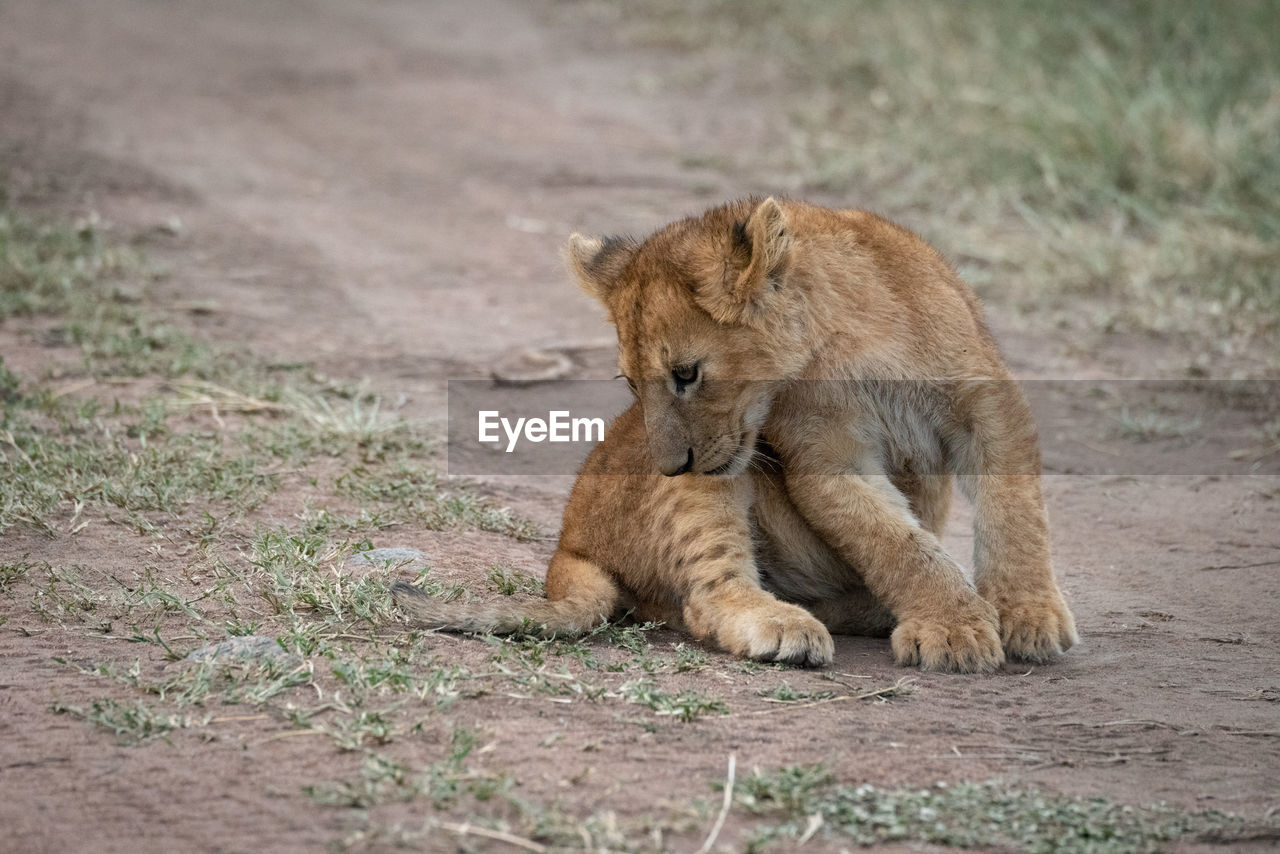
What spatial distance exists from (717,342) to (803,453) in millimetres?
394

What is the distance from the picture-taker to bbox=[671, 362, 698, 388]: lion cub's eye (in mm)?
4000

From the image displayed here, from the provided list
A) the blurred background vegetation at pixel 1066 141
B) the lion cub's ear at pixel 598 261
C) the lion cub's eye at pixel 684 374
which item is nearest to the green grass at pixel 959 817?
the lion cub's eye at pixel 684 374

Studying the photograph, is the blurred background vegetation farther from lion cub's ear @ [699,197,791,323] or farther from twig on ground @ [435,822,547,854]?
twig on ground @ [435,822,547,854]

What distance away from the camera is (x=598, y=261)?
14.6 ft

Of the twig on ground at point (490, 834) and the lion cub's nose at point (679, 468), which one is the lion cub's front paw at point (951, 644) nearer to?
the lion cub's nose at point (679, 468)

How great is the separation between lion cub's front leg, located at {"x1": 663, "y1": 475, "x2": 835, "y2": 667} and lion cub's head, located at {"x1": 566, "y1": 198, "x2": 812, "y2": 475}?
0.09 m

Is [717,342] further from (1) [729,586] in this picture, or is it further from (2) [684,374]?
(1) [729,586]

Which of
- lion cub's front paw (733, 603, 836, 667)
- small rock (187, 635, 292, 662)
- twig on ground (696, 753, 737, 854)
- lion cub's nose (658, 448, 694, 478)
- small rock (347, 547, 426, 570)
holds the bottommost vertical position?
twig on ground (696, 753, 737, 854)

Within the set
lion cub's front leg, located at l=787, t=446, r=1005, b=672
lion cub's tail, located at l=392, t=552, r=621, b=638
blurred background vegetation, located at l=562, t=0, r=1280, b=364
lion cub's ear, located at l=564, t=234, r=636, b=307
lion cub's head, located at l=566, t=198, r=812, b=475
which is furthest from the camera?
blurred background vegetation, located at l=562, t=0, r=1280, b=364

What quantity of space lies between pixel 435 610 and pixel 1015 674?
1518 mm

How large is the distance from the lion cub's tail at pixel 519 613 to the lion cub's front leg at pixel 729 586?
258 mm

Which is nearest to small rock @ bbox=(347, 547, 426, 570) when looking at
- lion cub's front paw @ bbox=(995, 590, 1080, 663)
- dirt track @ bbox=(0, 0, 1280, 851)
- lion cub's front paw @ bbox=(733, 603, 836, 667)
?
dirt track @ bbox=(0, 0, 1280, 851)

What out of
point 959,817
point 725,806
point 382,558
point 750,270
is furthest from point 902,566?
point 382,558

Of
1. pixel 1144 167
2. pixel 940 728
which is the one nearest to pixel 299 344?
pixel 940 728
